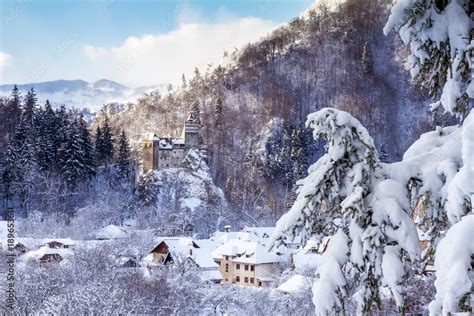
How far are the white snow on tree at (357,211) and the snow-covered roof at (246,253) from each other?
38740 mm

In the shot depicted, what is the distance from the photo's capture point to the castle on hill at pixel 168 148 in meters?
71.9

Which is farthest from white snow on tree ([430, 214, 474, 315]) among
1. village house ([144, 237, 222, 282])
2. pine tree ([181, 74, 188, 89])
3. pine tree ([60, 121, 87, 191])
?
pine tree ([181, 74, 188, 89])

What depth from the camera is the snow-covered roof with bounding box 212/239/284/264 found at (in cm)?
4253

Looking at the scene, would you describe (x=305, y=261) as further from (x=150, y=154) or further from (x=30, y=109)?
(x=30, y=109)

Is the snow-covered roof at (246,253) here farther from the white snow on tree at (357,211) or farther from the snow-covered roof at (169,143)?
the white snow on tree at (357,211)

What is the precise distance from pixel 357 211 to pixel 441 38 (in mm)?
1390

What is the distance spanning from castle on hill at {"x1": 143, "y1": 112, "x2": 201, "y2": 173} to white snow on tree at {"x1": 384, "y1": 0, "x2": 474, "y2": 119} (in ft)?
225

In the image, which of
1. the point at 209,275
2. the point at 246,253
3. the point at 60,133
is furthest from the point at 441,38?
the point at 60,133

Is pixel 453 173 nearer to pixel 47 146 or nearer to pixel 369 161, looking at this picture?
pixel 369 161

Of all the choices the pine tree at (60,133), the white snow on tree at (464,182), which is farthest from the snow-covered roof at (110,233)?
the white snow on tree at (464,182)

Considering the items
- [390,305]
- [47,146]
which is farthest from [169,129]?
[390,305]

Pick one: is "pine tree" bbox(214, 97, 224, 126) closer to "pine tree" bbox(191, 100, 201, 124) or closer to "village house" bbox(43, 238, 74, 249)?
"pine tree" bbox(191, 100, 201, 124)

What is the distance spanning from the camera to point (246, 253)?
4391 centimetres

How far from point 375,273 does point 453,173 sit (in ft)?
2.65
